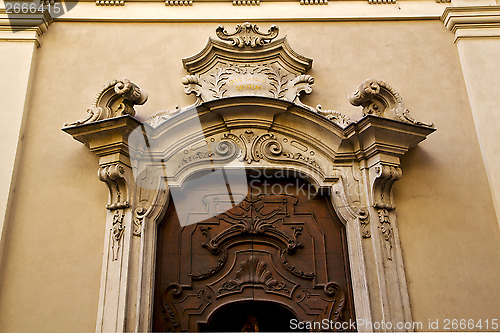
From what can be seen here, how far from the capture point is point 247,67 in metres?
6.21

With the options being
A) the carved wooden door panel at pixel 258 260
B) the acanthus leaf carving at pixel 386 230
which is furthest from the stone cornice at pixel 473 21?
the carved wooden door panel at pixel 258 260

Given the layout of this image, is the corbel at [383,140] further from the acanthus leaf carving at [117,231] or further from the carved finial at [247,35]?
the acanthus leaf carving at [117,231]

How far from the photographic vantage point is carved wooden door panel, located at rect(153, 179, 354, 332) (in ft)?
17.2

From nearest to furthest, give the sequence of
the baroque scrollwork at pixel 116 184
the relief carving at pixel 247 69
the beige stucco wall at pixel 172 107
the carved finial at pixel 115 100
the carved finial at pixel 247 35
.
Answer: the beige stucco wall at pixel 172 107
the baroque scrollwork at pixel 116 184
the carved finial at pixel 115 100
the relief carving at pixel 247 69
the carved finial at pixel 247 35

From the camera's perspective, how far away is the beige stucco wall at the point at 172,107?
5148 millimetres

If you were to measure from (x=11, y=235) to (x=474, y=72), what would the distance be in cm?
502

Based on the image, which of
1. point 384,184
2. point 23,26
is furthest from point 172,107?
point 384,184

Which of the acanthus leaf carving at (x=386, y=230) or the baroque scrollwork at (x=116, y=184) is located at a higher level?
the baroque scrollwork at (x=116, y=184)

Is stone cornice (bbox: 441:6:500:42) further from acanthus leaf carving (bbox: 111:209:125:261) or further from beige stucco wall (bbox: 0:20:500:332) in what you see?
acanthus leaf carving (bbox: 111:209:125:261)

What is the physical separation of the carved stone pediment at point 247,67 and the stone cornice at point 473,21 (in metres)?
1.76

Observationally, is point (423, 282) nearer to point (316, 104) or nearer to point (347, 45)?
point (316, 104)

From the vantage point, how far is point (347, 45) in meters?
6.45

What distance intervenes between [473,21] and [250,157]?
307 centimetres

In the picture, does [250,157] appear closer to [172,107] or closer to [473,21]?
[172,107]
